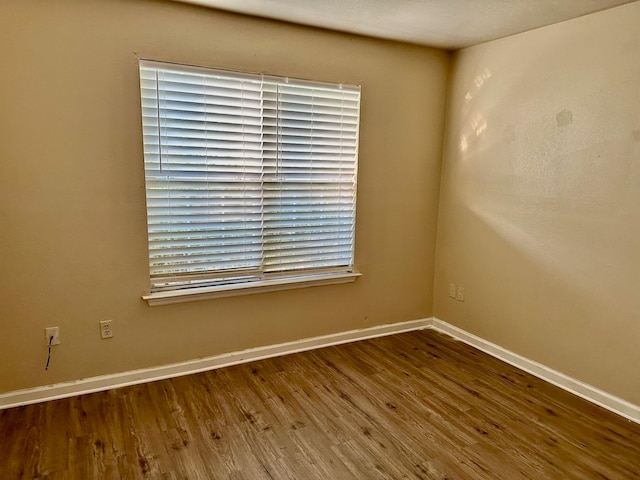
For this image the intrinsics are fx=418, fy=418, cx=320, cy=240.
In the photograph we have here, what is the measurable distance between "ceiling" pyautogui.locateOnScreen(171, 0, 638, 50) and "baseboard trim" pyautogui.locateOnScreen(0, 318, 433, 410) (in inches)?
91.0

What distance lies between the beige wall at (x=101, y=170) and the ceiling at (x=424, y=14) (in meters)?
0.17

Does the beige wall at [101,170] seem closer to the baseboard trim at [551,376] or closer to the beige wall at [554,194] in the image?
the beige wall at [554,194]

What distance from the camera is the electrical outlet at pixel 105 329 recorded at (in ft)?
8.57

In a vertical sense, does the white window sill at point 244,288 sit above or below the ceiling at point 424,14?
below

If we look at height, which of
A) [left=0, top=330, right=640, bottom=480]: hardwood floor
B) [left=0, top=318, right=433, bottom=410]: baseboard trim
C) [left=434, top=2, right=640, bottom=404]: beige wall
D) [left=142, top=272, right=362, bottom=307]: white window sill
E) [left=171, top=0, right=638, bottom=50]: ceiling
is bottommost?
[left=0, top=330, right=640, bottom=480]: hardwood floor

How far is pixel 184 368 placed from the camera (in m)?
2.88

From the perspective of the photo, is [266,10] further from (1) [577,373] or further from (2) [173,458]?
(1) [577,373]

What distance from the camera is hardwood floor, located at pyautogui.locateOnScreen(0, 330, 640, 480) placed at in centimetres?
200

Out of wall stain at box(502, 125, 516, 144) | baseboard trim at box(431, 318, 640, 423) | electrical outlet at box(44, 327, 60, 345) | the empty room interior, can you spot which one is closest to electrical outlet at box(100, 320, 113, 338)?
the empty room interior

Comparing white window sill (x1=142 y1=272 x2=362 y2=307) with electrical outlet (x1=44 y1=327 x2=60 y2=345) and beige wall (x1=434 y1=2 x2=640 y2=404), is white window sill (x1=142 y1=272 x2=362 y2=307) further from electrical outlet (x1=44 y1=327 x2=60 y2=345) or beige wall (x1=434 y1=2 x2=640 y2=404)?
beige wall (x1=434 y1=2 x2=640 y2=404)

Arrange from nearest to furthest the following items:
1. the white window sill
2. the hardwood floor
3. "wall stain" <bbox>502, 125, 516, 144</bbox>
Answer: the hardwood floor < the white window sill < "wall stain" <bbox>502, 125, 516, 144</bbox>

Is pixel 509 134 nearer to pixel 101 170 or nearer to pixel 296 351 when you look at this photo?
pixel 296 351

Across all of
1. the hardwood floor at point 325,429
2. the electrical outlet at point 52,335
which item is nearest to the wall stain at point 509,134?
the hardwood floor at point 325,429

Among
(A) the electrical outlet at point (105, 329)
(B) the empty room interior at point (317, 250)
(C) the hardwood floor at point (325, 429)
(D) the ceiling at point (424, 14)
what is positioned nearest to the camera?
(C) the hardwood floor at point (325, 429)
